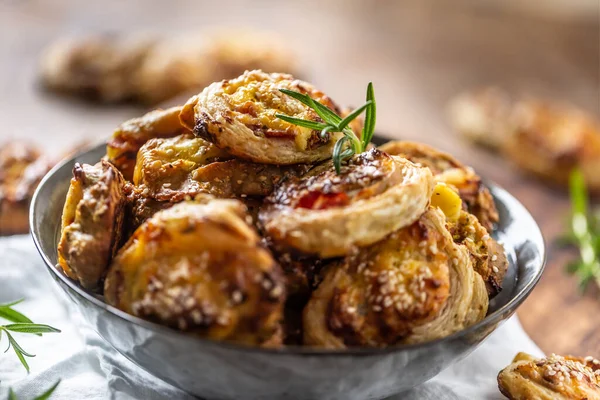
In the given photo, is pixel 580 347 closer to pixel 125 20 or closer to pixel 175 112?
pixel 175 112

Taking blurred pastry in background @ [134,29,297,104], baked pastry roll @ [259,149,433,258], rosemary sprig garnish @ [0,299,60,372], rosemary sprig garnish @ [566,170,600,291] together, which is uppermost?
baked pastry roll @ [259,149,433,258]

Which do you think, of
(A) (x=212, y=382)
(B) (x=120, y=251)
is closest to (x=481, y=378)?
(A) (x=212, y=382)

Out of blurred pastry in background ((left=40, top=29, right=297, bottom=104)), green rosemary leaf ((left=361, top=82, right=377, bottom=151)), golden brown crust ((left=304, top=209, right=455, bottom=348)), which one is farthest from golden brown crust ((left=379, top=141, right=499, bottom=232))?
blurred pastry in background ((left=40, top=29, right=297, bottom=104))

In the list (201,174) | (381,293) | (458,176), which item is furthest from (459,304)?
(201,174)

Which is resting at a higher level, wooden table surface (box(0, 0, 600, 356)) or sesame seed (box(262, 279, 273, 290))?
sesame seed (box(262, 279, 273, 290))

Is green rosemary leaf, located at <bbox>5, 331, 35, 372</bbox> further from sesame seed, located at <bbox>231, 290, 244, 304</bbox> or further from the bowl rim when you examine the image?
sesame seed, located at <bbox>231, 290, 244, 304</bbox>

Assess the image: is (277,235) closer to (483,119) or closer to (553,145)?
(553,145)
